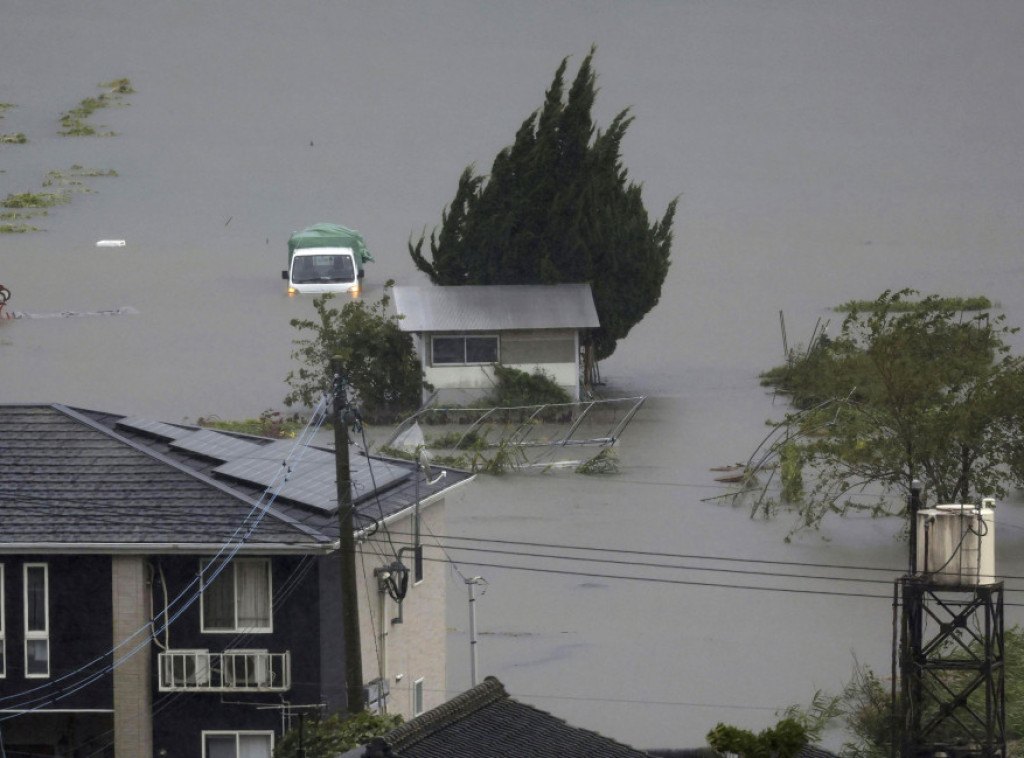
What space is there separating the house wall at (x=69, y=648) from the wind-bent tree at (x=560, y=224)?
27091 millimetres

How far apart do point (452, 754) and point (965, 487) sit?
1675 cm

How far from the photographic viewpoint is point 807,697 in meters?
21.6

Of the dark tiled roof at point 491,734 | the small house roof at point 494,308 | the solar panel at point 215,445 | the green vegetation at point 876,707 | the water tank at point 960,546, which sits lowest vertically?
the green vegetation at point 876,707

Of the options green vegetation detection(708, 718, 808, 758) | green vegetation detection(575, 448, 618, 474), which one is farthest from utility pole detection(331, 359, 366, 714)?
green vegetation detection(575, 448, 618, 474)

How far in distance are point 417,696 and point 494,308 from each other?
75.4 ft

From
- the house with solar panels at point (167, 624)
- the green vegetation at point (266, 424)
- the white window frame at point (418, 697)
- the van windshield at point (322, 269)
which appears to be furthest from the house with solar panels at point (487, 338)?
the house with solar panels at point (167, 624)

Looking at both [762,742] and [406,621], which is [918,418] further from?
[762,742]

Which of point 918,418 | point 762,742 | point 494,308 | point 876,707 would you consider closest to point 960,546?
point 876,707

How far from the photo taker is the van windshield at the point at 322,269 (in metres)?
47.8

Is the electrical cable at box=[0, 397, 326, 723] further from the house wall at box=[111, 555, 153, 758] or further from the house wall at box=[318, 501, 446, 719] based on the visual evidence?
the house wall at box=[318, 501, 446, 719]

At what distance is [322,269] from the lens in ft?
159

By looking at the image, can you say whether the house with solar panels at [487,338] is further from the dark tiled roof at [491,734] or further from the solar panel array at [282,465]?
the dark tiled roof at [491,734]

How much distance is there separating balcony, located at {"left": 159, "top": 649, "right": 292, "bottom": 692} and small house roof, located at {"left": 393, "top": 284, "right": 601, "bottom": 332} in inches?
918

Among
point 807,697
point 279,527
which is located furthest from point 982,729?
point 279,527
